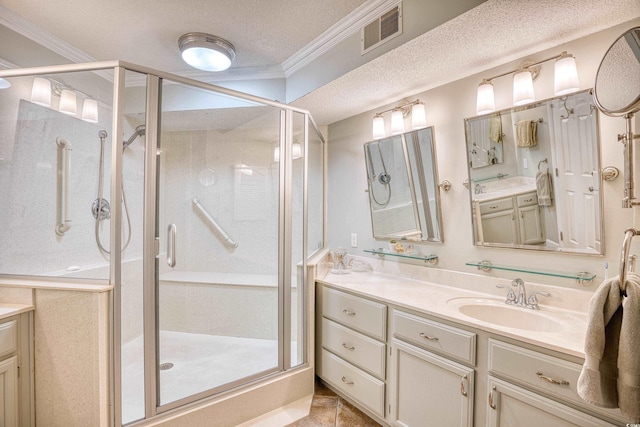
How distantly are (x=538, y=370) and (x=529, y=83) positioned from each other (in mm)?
1376

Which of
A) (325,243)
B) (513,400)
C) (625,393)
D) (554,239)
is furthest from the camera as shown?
(325,243)

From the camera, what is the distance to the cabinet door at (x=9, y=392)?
1437mm

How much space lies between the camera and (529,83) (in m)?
1.56

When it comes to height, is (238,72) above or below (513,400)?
above

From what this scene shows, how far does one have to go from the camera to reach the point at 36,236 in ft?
5.73

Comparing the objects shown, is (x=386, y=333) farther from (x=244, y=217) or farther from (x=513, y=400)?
(x=244, y=217)

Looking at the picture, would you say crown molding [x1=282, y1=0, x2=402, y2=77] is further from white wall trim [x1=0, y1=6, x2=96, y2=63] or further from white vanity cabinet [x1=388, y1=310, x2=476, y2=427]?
white vanity cabinet [x1=388, y1=310, x2=476, y2=427]

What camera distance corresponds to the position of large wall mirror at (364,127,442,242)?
6.95 feet

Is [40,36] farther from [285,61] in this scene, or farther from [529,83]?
[529,83]

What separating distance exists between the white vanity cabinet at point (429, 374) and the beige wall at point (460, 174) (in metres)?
0.60

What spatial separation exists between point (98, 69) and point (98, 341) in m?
1.35

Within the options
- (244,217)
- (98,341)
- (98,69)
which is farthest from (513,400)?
(98,69)

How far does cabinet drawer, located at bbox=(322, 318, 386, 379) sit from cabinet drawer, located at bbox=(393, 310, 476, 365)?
0.21m

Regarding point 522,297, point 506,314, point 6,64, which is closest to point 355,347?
point 506,314
